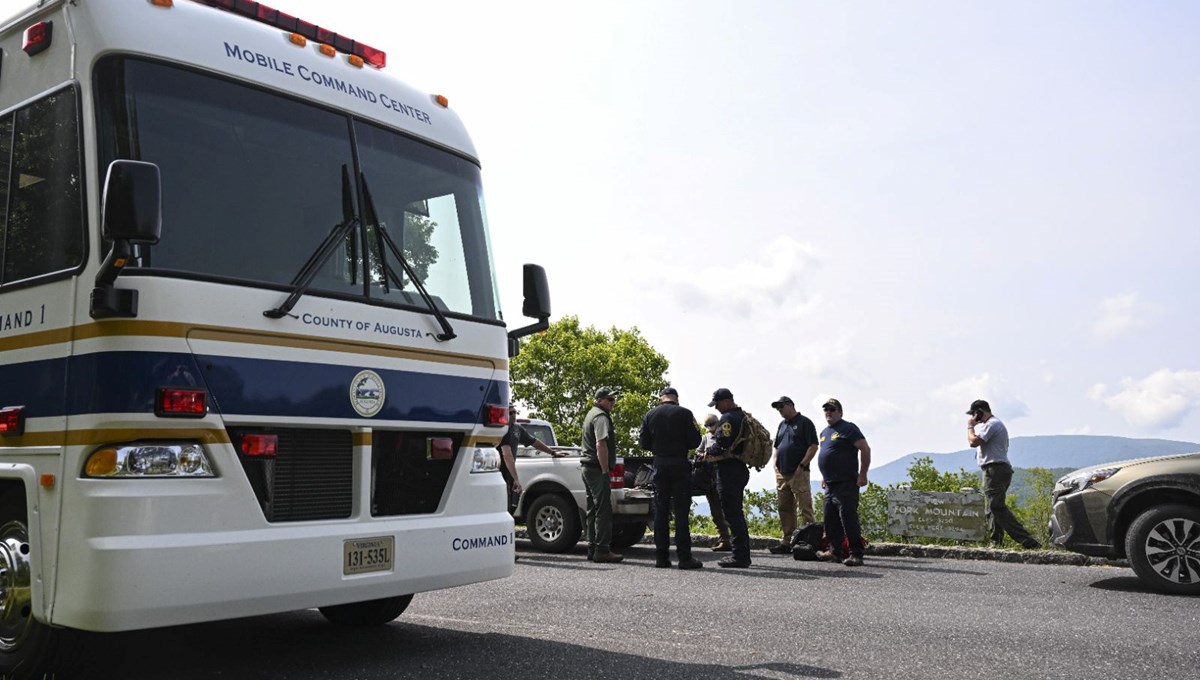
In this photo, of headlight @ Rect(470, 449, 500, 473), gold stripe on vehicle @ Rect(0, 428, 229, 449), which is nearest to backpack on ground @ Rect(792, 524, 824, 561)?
headlight @ Rect(470, 449, 500, 473)

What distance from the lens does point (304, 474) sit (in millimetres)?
5414

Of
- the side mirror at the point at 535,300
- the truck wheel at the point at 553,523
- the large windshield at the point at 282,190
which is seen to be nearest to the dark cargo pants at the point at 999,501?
the truck wheel at the point at 553,523

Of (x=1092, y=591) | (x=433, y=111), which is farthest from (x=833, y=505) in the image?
(x=433, y=111)

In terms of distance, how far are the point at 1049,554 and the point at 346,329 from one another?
9.59 m

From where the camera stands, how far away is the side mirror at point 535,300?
6.93 metres

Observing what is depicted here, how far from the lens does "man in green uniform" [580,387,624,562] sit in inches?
480

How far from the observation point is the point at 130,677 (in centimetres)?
560

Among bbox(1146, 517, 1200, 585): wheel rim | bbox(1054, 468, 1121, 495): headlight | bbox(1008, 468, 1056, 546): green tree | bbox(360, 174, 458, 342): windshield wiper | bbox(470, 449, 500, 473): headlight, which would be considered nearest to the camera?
bbox(360, 174, 458, 342): windshield wiper

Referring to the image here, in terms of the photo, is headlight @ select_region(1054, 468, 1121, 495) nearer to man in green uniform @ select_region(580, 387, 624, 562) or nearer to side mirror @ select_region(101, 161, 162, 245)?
man in green uniform @ select_region(580, 387, 624, 562)

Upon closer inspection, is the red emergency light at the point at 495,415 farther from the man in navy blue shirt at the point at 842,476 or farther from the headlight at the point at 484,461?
the man in navy blue shirt at the point at 842,476

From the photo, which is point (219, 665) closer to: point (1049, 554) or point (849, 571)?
point (849, 571)

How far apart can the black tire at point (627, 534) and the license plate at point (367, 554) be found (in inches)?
328

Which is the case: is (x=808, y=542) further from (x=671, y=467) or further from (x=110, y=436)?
(x=110, y=436)

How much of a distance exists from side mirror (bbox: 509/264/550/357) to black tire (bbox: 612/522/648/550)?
23.7 ft
